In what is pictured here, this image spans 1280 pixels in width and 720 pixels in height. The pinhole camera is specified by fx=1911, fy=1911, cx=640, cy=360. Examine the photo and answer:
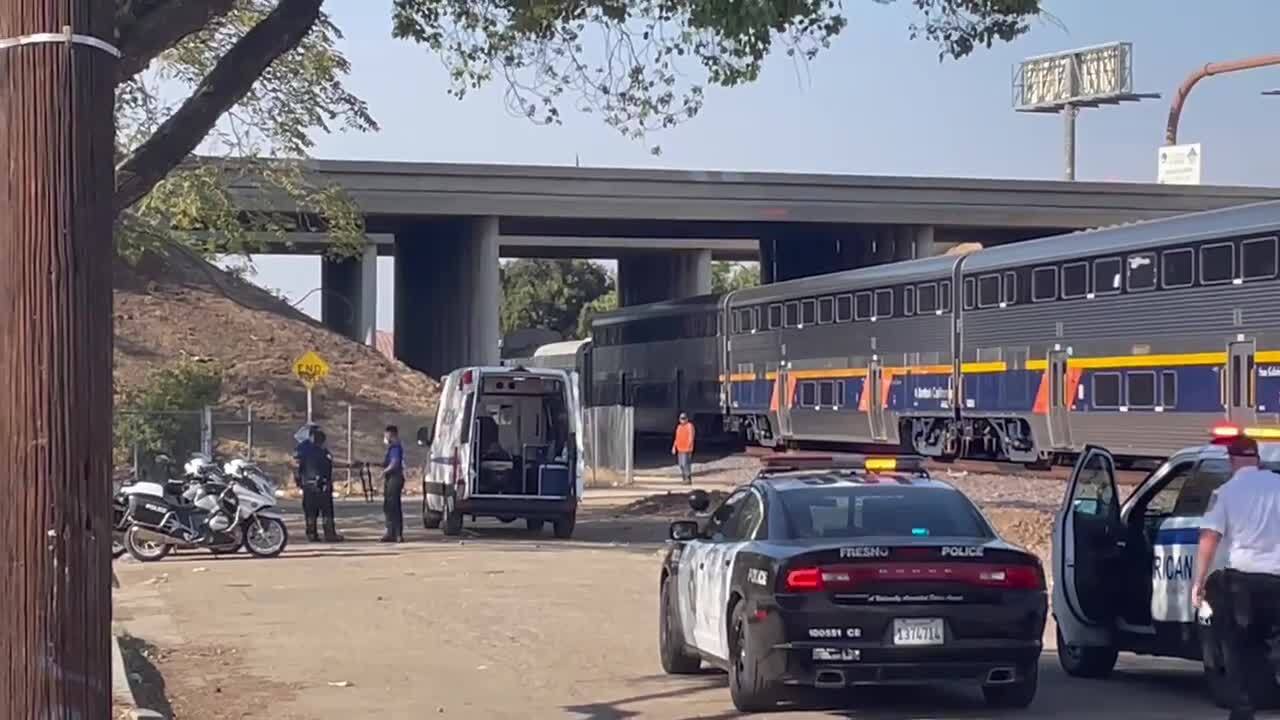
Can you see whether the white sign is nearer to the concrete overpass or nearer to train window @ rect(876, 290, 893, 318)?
the concrete overpass

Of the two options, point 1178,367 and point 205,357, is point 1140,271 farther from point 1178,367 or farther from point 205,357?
point 205,357

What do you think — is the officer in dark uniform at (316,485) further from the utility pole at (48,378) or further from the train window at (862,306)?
the utility pole at (48,378)

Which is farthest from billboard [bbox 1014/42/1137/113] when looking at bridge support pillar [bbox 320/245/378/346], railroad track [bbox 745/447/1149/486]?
railroad track [bbox 745/447/1149/486]

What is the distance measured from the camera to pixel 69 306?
5.04 metres

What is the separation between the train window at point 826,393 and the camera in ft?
146

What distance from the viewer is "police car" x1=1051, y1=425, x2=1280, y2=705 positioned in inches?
486

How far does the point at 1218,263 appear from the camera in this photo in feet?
99.0

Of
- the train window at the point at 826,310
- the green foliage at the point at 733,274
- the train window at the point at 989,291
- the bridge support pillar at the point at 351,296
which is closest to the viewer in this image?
the train window at the point at 989,291

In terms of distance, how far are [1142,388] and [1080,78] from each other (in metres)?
72.7

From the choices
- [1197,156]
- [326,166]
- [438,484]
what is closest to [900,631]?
[438,484]

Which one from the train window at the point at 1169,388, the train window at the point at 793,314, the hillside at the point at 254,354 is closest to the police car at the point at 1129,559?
the train window at the point at 1169,388

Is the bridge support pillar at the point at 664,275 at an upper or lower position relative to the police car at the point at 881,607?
upper

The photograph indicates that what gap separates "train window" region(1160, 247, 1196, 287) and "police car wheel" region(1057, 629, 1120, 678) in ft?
60.1

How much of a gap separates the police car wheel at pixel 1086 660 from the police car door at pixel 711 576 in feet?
8.39
